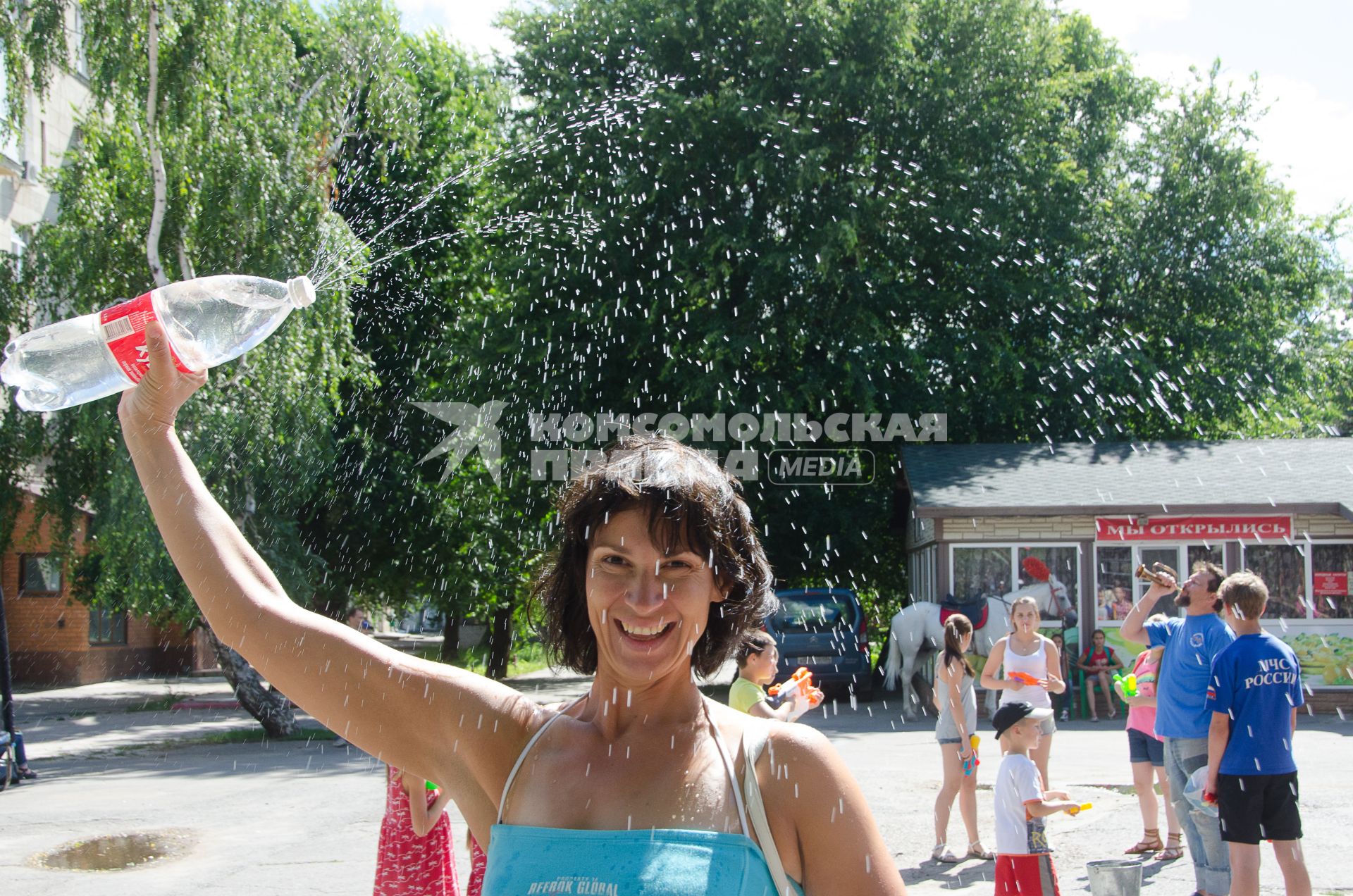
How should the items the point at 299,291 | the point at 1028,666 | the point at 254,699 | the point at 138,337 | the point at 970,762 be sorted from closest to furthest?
the point at 138,337
the point at 299,291
the point at 970,762
the point at 1028,666
the point at 254,699

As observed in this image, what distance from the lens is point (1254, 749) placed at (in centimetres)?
621

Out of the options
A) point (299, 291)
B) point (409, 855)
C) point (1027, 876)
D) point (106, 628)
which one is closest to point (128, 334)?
point (299, 291)

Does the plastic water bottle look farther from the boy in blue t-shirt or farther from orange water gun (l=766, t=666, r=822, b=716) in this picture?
the boy in blue t-shirt

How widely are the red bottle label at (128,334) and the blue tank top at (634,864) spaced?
4.42ft

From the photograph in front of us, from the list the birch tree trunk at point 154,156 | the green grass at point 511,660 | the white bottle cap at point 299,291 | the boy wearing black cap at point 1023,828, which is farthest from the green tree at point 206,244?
the green grass at point 511,660

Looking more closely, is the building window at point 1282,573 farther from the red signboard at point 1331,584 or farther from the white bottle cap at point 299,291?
the white bottle cap at point 299,291

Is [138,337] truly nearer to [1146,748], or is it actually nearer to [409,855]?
[409,855]

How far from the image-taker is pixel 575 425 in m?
23.4

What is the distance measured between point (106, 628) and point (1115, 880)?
29998 millimetres

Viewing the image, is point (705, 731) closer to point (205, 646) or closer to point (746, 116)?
point (746, 116)

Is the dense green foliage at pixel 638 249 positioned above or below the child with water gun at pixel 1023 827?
above

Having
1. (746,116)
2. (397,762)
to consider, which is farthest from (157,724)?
(397,762)

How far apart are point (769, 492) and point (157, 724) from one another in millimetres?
11981

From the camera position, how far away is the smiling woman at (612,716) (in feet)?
5.80
